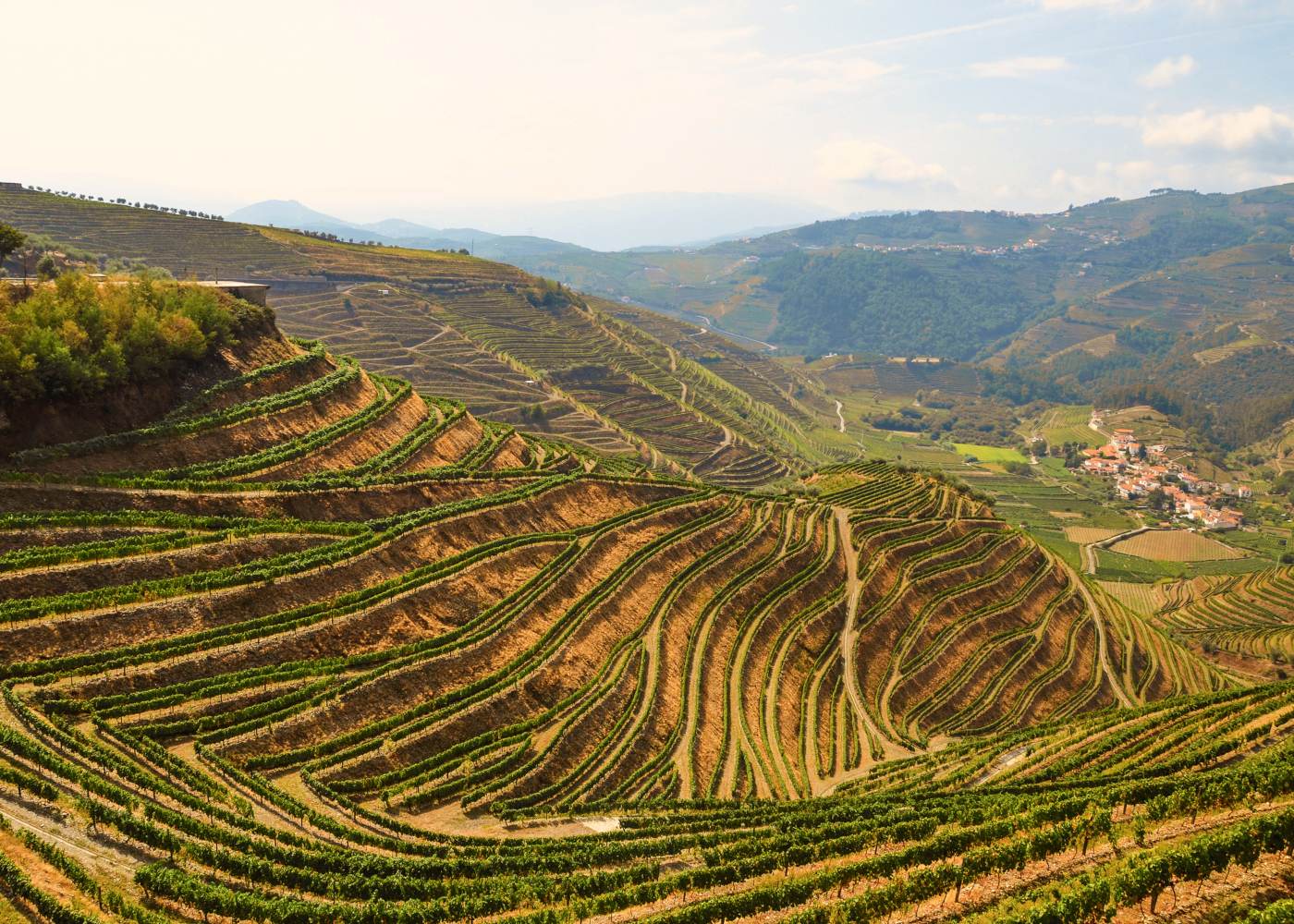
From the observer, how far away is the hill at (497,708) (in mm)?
30844

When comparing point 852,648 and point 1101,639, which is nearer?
point 852,648

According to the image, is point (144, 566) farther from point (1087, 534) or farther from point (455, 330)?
point (1087, 534)

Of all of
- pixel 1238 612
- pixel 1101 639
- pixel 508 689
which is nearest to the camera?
pixel 508 689

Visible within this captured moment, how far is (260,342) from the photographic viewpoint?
70875mm

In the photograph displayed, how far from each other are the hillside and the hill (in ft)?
198

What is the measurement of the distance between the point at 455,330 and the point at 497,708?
123875 mm

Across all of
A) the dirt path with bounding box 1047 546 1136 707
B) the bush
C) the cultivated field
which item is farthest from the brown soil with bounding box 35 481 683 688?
the cultivated field

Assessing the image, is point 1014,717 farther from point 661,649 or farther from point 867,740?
point 661,649

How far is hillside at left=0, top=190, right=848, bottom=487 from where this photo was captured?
5541 inches

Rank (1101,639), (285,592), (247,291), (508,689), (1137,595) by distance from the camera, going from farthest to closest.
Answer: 1. (1137,595)
2. (1101,639)
3. (247,291)
4. (508,689)
5. (285,592)

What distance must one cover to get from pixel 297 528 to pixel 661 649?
27880 millimetres

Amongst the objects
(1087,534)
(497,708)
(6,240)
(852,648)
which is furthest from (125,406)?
(1087,534)

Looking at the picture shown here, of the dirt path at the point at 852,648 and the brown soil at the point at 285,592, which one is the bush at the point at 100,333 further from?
the dirt path at the point at 852,648

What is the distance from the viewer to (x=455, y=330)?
161250mm
